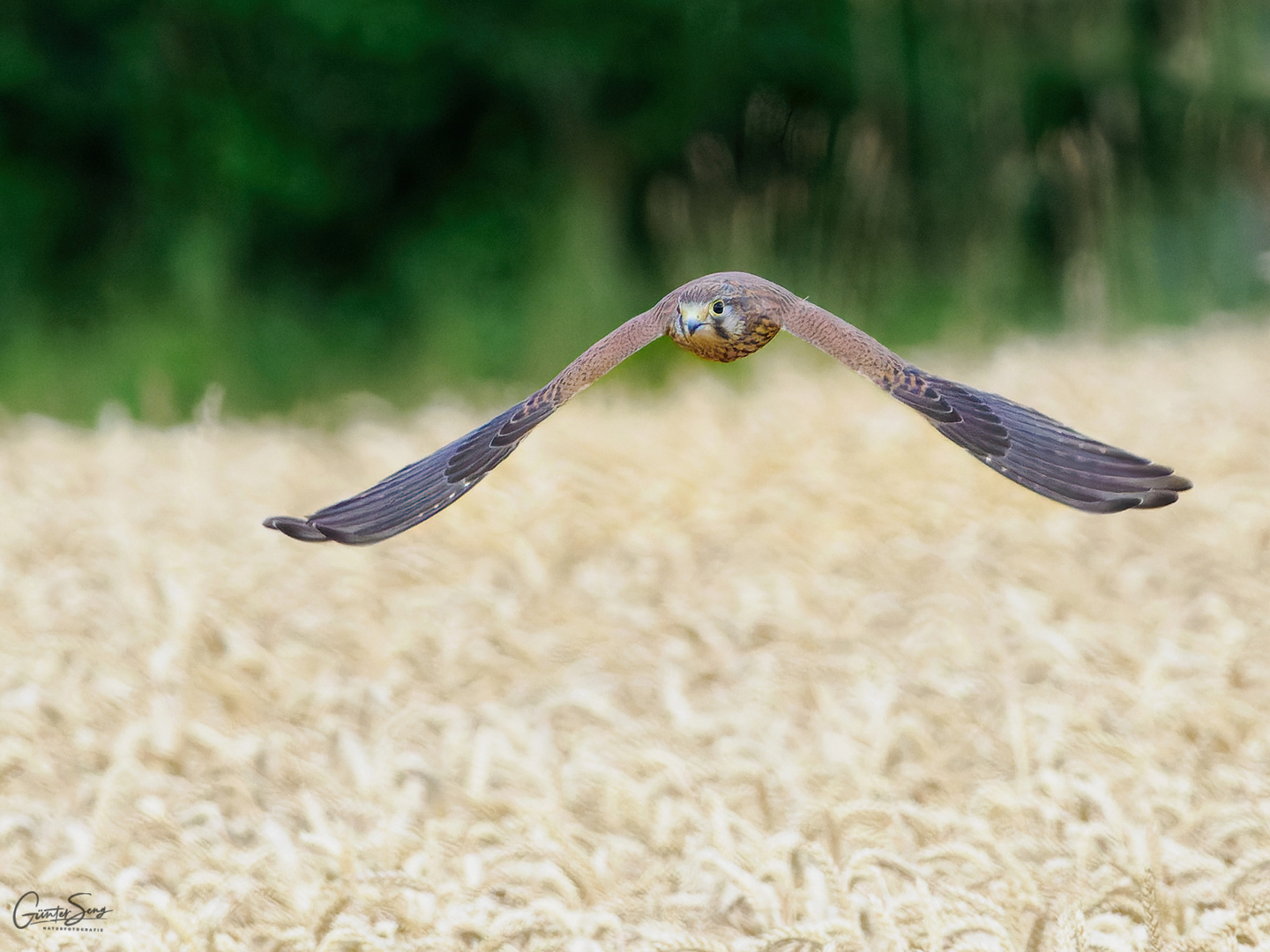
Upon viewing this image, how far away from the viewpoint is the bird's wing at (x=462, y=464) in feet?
3.98

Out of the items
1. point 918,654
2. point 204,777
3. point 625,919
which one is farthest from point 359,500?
point 918,654

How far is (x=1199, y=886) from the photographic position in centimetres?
177

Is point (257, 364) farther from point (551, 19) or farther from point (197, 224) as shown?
point (551, 19)

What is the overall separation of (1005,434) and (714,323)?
1.03ft

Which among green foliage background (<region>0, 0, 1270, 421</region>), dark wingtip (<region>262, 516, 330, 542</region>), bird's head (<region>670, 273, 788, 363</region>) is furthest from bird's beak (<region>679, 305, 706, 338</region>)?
green foliage background (<region>0, 0, 1270, 421</region>)

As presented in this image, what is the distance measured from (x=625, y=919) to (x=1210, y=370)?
3641mm

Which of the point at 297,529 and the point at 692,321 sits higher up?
the point at 692,321

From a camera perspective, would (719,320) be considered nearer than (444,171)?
Yes

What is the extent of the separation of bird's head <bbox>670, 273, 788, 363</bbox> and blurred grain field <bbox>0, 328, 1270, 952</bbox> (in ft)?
2.59

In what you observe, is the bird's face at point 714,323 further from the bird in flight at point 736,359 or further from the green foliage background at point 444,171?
the green foliage background at point 444,171

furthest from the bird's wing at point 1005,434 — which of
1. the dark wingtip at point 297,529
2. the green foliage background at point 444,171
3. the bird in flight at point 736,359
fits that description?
the green foliage background at point 444,171
